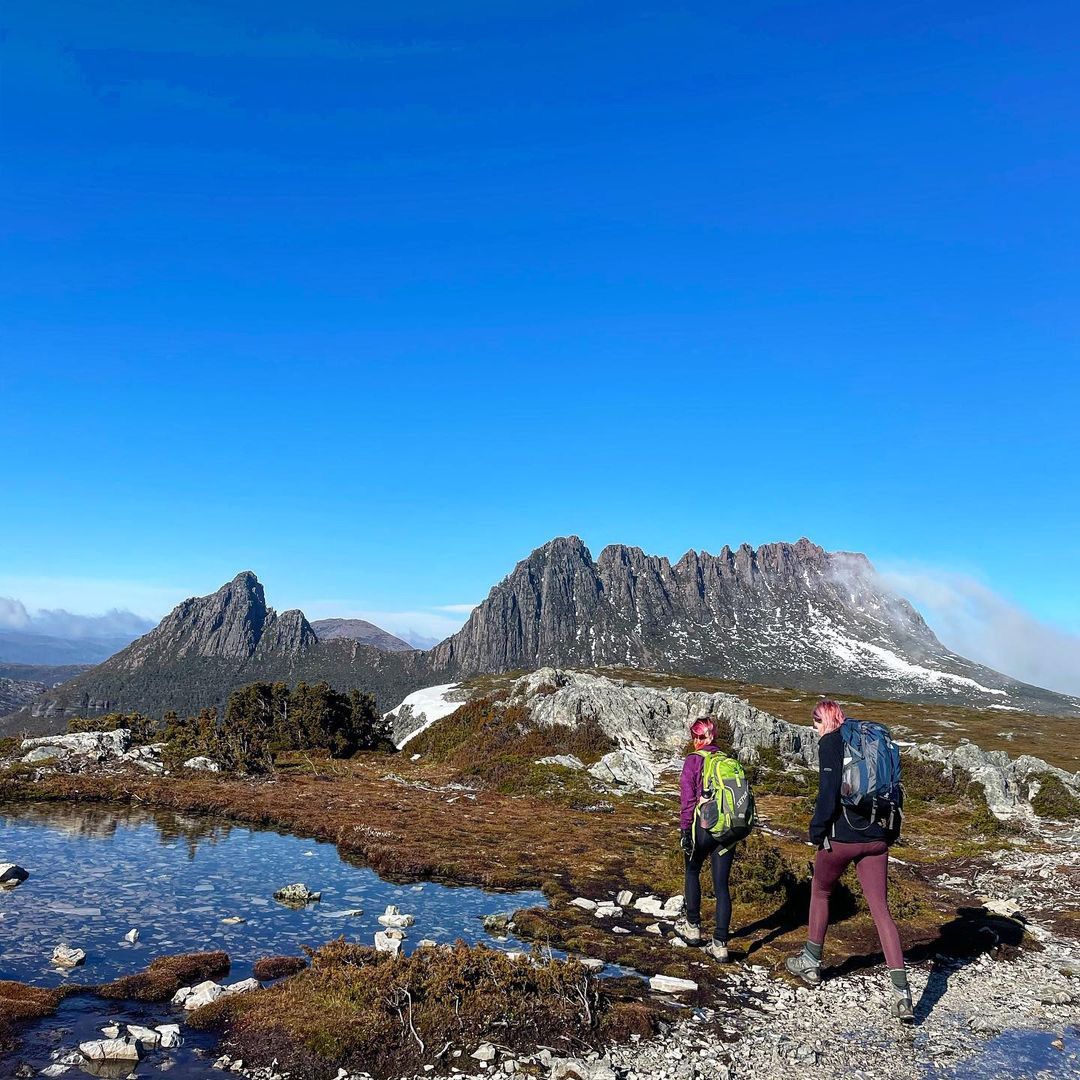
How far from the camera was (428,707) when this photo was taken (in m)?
75.1

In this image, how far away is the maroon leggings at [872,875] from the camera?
10711mm

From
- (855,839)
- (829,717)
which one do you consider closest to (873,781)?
(855,839)

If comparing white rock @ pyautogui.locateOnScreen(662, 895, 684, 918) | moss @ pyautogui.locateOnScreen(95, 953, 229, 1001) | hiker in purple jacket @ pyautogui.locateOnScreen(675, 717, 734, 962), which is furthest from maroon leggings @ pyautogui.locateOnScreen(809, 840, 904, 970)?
moss @ pyautogui.locateOnScreen(95, 953, 229, 1001)

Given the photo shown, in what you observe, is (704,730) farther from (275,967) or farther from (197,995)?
Result: (197,995)

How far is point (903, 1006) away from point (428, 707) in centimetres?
6769

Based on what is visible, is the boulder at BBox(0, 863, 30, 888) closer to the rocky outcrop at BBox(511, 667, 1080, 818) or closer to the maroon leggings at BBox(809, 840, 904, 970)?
the maroon leggings at BBox(809, 840, 904, 970)

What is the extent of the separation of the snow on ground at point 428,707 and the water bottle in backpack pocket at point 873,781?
53.7m

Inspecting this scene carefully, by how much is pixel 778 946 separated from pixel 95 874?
54.9 feet

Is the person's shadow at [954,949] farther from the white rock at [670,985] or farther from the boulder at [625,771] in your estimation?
the boulder at [625,771]

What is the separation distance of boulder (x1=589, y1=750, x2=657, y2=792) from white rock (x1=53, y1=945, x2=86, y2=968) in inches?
1125

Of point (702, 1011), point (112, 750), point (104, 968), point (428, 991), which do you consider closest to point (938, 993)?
point (702, 1011)

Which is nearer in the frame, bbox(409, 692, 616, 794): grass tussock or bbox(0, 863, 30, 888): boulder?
bbox(0, 863, 30, 888): boulder

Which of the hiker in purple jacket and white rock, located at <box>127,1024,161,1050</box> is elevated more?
the hiker in purple jacket

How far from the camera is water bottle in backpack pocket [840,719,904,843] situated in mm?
10695
